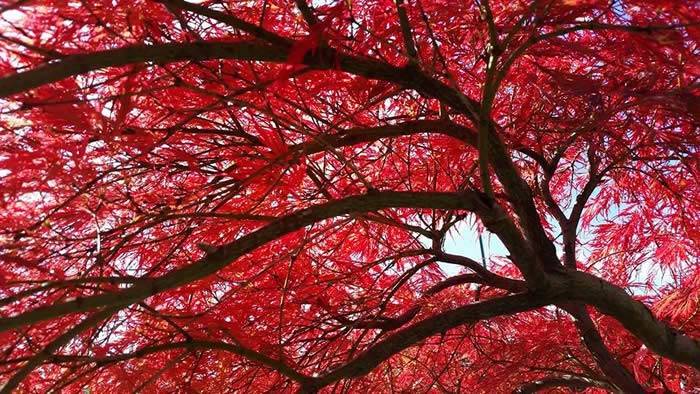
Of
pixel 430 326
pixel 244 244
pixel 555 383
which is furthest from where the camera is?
pixel 555 383

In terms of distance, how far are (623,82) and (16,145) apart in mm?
2008

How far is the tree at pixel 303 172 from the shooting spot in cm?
155

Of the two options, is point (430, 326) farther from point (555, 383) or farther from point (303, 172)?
point (555, 383)

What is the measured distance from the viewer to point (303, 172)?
7.46 ft

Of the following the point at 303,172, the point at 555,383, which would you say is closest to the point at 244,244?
the point at 303,172

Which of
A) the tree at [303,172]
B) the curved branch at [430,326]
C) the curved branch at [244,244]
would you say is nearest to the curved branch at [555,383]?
the tree at [303,172]

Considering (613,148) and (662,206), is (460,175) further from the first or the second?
(662,206)

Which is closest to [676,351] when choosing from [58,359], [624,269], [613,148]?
[613,148]

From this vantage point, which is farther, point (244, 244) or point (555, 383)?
point (555, 383)

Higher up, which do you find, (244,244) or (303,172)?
(303,172)

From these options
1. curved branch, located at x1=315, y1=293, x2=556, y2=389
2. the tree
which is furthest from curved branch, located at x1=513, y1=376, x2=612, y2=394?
curved branch, located at x1=315, y1=293, x2=556, y2=389

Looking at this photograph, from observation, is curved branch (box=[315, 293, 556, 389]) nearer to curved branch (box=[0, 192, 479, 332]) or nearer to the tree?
the tree

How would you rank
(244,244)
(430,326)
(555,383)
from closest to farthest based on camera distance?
1. (244,244)
2. (430,326)
3. (555,383)

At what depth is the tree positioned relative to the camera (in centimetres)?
155
